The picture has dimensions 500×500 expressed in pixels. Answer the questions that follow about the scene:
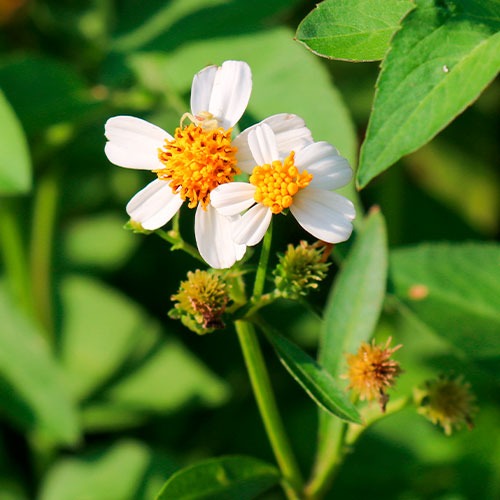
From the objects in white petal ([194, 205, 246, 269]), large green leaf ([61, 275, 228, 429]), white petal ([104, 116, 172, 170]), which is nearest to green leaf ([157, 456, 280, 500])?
white petal ([194, 205, 246, 269])

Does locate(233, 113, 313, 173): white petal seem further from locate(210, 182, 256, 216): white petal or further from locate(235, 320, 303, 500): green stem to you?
locate(235, 320, 303, 500): green stem

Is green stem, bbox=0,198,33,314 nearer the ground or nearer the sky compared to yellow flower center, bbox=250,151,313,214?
nearer the ground

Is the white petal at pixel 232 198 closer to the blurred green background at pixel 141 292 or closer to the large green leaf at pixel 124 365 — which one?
the blurred green background at pixel 141 292

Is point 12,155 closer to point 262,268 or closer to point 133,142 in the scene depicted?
point 133,142

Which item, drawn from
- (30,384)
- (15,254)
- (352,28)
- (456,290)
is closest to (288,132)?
(352,28)

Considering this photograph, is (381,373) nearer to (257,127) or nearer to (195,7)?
(257,127)

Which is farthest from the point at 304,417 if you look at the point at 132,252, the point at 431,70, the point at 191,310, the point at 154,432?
the point at 431,70
